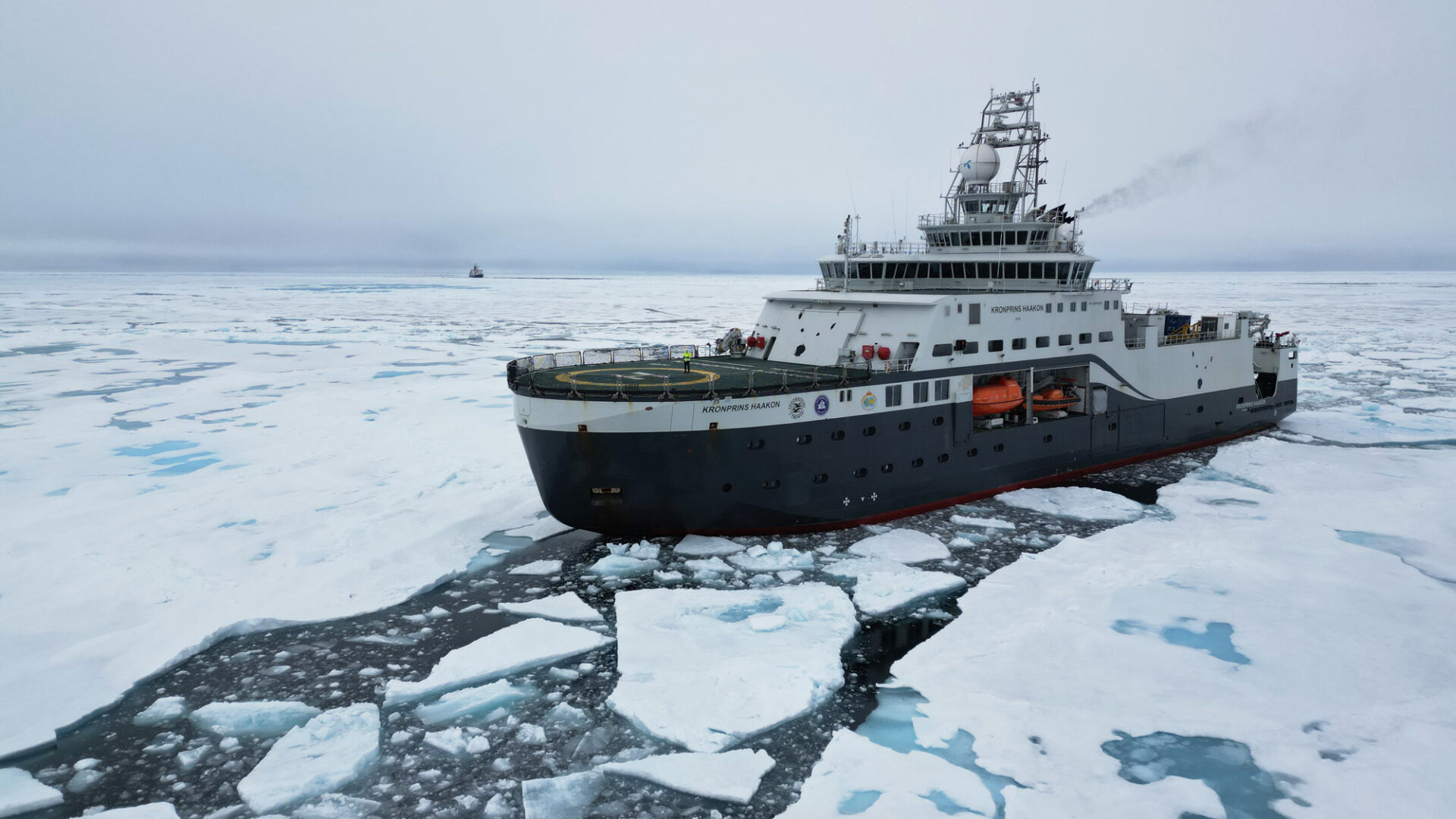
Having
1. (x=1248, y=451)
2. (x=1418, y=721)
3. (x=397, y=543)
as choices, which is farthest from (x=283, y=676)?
(x=1248, y=451)

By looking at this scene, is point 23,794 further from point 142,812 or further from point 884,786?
point 884,786

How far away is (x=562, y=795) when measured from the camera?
9086 millimetres

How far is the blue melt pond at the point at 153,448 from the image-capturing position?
23.2 metres

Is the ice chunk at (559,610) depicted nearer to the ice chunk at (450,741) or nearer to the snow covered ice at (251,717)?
the ice chunk at (450,741)

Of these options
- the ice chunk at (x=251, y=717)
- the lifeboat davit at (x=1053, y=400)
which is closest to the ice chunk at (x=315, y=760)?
the ice chunk at (x=251, y=717)

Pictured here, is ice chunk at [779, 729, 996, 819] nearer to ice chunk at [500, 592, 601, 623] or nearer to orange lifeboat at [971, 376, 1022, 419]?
ice chunk at [500, 592, 601, 623]

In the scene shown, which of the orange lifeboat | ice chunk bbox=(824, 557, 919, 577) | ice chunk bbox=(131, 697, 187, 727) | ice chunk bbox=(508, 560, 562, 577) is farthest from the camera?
the orange lifeboat

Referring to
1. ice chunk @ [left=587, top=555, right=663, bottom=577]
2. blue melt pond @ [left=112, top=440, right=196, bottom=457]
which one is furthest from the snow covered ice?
blue melt pond @ [left=112, top=440, right=196, bottom=457]

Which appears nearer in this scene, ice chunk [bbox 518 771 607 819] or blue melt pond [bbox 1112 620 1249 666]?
ice chunk [bbox 518 771 607 819]

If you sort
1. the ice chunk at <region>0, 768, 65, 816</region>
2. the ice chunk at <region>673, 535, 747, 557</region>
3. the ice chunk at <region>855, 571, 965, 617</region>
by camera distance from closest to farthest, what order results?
the ice chunk at <region>0, 768, 65, 816</region>
the ice chunk at <region>855, 571, 965, 617</region>
the ice chunk at <region>673, 535, 747, 557</region>

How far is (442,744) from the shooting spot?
10062 millimetres

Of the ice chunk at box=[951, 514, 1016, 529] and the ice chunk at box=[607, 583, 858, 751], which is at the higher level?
the ice chunk at box=[951, 514, 1016, 529]

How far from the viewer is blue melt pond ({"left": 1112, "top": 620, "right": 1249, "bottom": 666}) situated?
1212 cm

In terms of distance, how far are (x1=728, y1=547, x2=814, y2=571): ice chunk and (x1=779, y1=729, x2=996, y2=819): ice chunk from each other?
573 cm
